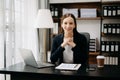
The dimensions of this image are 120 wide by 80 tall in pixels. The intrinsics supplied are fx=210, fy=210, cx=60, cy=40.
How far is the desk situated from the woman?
0.39 metres

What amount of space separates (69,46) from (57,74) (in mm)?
734

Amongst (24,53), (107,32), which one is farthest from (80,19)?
(24,53)

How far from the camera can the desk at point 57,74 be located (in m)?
1.80

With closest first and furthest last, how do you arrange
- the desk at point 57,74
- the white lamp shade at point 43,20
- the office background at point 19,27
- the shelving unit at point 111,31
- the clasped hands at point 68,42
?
1. the desk at point 57,74
2. the clasped hands at point 68,42
3. the office background at point 19,27
4. the white lamp shade at point 43,20
5. the shelving unit at point 111,31

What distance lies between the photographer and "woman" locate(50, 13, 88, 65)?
2438mm

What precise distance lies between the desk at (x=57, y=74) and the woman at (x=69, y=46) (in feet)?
1.27

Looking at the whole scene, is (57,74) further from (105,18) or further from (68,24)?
(105,18)

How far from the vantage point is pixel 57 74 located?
1.87 metres

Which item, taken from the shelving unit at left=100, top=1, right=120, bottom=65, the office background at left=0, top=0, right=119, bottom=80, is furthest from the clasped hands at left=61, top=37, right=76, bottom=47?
the shelving unit at left=100, top=1, right=120, bottom=65

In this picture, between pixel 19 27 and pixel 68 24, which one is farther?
pixel 19 27

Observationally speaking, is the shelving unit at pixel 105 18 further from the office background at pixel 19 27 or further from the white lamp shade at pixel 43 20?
the white lamp shade at pixel 43 20

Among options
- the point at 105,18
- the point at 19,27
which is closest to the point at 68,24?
the point at 19,27

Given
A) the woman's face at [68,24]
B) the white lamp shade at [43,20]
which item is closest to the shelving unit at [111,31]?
the white lamp shade at [43,20]

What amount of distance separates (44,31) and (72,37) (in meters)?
1.60
